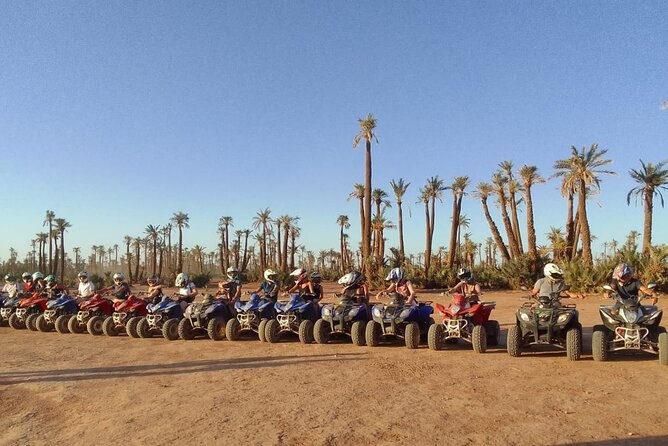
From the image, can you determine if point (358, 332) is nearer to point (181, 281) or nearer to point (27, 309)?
point (181, 281)

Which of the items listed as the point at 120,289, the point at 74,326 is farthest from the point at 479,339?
the point at 74,326

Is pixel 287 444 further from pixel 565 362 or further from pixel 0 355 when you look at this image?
pixel 0 355

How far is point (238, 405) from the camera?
20.1 feet

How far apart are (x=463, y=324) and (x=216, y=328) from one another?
5.48 metres

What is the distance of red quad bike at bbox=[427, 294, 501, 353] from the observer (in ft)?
29.8

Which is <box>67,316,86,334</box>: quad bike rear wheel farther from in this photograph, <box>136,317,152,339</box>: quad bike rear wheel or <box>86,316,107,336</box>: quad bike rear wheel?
<box>136,317,152,339</box>: quad bike rear wheel

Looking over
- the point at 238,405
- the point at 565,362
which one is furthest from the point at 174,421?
the point at 565,362

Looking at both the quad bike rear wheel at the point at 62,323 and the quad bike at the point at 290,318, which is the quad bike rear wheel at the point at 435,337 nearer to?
the quad bike at the point at 290,318

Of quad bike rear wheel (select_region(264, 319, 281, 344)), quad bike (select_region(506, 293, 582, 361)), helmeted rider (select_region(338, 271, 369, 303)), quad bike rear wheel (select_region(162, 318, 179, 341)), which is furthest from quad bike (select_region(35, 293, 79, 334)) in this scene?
quad bike (select_region(506, 293, 582, 361))

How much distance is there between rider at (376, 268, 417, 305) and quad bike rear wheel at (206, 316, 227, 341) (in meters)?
3.79

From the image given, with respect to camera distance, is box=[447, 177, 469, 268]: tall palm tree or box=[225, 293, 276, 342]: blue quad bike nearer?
box=[225, 293, 276, 342]: blue quad bike

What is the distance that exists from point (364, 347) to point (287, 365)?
209cm

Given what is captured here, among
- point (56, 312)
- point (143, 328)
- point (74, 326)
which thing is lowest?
point (74, 326)

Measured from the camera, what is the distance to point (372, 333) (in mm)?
9875
